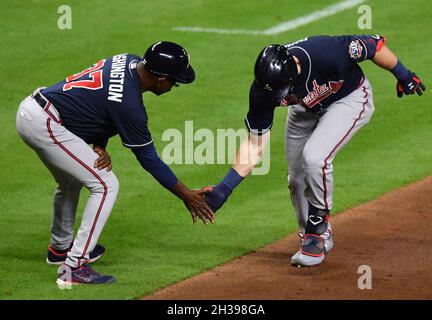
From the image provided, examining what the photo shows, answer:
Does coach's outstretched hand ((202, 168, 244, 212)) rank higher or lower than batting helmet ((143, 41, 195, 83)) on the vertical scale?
lower

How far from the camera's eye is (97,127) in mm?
8781

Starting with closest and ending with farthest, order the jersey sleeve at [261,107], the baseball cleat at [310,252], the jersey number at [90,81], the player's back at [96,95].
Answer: the player's back at [96,95] < the jersey number at [90,81] < the jersey sleeve at [261,107] < the baseball cleat at [310,252]

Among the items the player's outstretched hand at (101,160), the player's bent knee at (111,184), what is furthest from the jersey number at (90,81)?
the player's bent knee at (111,184)

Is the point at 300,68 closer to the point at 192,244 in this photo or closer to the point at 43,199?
the point at 192,244

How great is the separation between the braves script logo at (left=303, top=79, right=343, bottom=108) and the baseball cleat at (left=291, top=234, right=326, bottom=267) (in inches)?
42.6

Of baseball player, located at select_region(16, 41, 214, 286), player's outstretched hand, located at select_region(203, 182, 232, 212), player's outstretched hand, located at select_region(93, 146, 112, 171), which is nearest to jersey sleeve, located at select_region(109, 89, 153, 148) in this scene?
baseball player, located at select_region(16, 41, 214, 286)

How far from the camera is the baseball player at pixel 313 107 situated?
884cm

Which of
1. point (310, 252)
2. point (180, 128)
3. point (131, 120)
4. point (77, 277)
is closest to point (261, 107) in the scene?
point (131, 120)

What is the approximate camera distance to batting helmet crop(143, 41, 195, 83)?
335 inches

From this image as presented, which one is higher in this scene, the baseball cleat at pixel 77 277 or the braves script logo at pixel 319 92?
the braves script logo at pixel 319 92

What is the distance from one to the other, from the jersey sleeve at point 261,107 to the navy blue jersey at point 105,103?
2.99 ft

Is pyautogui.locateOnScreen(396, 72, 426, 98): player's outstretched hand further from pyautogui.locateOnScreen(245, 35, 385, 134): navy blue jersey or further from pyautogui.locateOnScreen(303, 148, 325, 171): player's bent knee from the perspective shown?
pyautogui.locateOnScreen(303, 148, 325, 171): player's bent knee

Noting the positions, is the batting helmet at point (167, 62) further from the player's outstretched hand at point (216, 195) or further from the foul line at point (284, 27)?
the foul line at point (284, 27)

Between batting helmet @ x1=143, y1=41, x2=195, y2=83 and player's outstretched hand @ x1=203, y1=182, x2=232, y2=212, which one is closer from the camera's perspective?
batting helmet @ x1=143, y1=41, x2=195, y2=83
